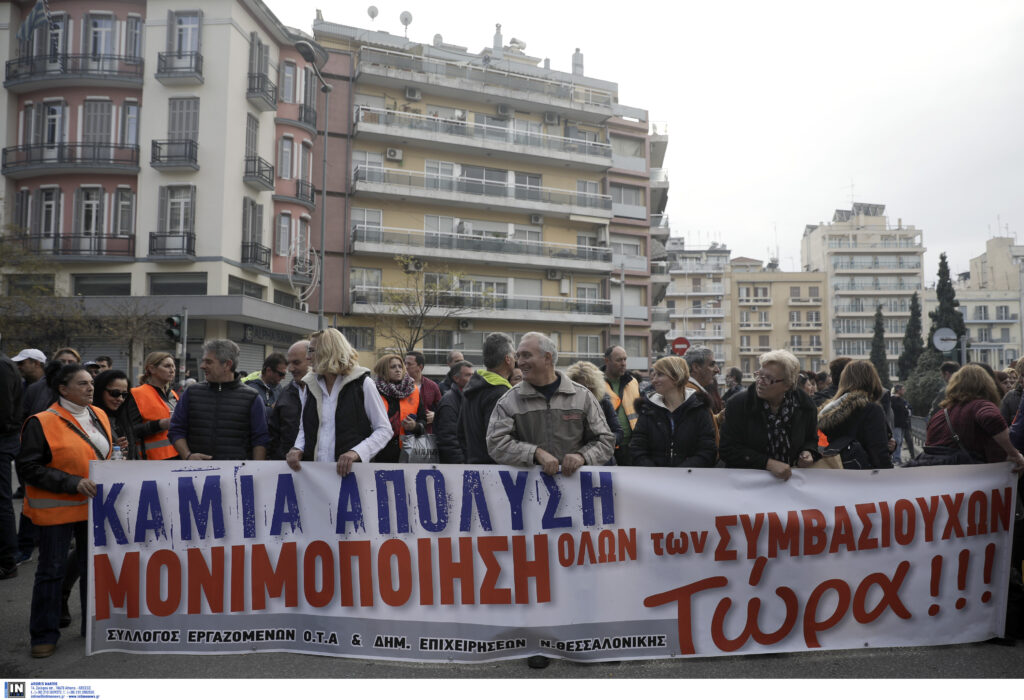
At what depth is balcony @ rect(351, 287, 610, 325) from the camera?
4129 cm

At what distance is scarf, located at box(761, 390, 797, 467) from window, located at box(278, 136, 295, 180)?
3434 cm

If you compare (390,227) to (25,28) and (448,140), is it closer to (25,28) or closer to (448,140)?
(448,140)

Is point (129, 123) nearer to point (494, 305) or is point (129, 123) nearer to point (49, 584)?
point (494, 305)

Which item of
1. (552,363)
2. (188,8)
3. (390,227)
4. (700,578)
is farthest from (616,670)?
(390,227)

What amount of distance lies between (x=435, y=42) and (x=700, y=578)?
5212cm

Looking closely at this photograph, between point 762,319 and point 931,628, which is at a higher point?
point 762,319

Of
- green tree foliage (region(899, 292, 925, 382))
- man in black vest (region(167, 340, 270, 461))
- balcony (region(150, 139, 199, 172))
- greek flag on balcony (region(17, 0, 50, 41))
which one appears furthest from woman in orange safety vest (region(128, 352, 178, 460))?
green tree foliage (region(899, 292, 925, 382))

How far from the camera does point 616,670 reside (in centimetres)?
454

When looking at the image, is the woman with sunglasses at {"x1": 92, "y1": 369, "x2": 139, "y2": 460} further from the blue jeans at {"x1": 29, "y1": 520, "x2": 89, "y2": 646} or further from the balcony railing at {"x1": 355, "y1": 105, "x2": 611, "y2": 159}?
the balcony railing at {"x1": 355, "y1": 105, "x2": 611, "y2": 159}

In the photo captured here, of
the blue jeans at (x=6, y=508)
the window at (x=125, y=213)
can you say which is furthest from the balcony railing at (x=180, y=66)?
the blue jeans at (x=6, y=508)

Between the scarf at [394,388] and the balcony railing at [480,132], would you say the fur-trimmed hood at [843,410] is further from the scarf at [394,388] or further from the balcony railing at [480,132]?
the balcony railing at [480,132]

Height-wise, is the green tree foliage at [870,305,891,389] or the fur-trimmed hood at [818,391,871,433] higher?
the green tree foliage at [870,305,891,389]

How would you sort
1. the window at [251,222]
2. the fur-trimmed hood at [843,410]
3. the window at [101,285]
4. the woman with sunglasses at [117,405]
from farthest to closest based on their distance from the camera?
the window at [251,222] < the window at [101,285] < the woman with sunglasses at [117,405] < the fur-trimmed hood at [843,410]

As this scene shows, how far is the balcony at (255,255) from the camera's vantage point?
33.8 meters
